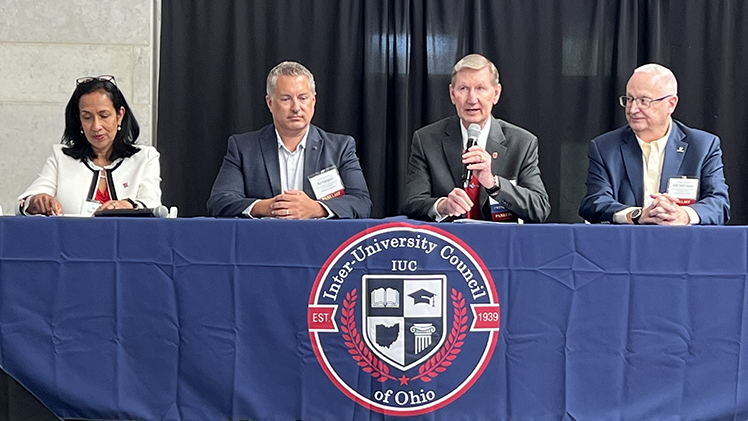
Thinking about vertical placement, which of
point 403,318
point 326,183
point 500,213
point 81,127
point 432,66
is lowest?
point 403,318

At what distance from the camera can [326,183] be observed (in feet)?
10.1

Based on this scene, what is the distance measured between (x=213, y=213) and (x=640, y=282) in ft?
5.48

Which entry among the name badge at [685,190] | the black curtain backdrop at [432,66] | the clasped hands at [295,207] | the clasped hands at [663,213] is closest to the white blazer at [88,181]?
the clasped hands at [295,207]

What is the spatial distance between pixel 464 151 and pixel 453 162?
23 centimetres

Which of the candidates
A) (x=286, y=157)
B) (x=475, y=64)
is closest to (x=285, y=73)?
(x=286, y=157)

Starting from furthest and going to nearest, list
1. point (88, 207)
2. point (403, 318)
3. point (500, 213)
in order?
point (500, 213) < point (88, 207) < point (403, 318)

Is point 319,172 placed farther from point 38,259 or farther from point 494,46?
point 494,46

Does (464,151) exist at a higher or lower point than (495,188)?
higher

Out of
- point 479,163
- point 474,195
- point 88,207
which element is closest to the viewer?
point 479,163

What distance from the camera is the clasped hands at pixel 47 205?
9.25 feet

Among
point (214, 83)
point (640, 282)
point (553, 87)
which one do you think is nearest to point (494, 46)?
point (553, 87)

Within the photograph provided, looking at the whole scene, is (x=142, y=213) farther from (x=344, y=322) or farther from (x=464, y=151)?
(x=464, y=151)

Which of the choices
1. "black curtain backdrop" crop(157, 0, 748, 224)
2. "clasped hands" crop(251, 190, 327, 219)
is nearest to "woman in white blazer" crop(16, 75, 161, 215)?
"clasped hands" crop(251, 190, 327, 219)

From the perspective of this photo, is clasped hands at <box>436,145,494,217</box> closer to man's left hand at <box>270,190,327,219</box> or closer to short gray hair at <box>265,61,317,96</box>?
man's left hand at <box>270,190,327,219</box>
